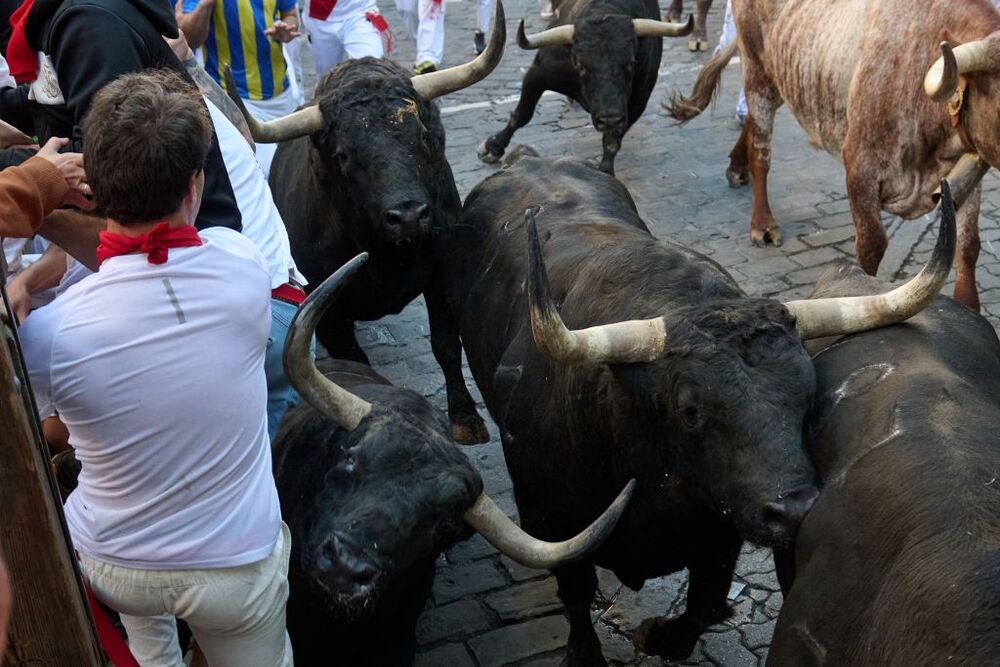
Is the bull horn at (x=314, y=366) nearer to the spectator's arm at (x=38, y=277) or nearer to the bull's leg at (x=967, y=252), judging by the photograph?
the spectator's arm at (x=38, y=277)

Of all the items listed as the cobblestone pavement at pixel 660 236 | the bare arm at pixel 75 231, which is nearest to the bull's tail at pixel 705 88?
the cobblestone pavement at pixel 660 236

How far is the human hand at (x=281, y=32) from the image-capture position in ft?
26.3

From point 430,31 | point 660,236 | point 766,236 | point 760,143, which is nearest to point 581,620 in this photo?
point 660,236

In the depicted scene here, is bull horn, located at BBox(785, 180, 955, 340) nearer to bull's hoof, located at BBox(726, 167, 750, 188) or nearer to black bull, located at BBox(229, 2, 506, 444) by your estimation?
black bull, located at BBox(229, 2, 506, 444)

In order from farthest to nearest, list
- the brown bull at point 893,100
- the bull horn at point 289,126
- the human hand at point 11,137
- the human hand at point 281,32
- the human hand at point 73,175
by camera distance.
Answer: the human hand at point 281,32 → the brown bull at point 893,100 → the bull horn at point 289,126 → the human hand at point 11,137 → the human hand at point 73,175

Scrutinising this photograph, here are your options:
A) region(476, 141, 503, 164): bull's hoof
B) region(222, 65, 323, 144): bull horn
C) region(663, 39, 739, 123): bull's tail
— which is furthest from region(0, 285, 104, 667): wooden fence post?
region(476, 141, 503, 164): bull's hoof

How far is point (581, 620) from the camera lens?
4688mm

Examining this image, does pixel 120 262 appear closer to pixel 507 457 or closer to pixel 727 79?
pixel 507 457

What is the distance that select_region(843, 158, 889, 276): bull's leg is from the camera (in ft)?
23.9

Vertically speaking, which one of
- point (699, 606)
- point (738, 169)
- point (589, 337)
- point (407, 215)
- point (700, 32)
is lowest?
point (700, 32)

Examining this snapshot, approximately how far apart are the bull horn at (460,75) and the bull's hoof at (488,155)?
13.2 ft

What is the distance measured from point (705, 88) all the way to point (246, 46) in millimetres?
3732

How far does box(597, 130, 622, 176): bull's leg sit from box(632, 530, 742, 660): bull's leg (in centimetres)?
538

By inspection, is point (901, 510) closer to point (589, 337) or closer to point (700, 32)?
point (589, 337)
